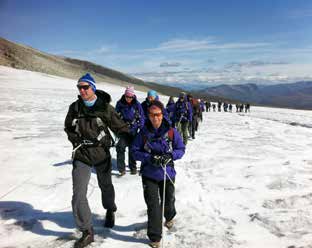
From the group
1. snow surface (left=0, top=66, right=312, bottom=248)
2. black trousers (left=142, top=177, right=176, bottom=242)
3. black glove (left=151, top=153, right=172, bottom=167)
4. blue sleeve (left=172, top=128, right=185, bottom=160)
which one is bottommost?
snow surface (left=0, top=66, right=312, bottom=248)

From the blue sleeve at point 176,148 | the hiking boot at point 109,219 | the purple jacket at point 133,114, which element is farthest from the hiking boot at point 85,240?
the purple jacket at point 133,114

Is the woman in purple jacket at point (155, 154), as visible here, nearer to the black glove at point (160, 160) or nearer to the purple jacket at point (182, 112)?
the black glove at point (160, 160)

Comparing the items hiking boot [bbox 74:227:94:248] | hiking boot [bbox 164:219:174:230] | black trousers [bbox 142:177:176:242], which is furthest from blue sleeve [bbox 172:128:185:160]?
hiking boot [bbox 74:227:94:248]

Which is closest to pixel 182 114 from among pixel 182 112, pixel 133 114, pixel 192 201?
pixel 182 112

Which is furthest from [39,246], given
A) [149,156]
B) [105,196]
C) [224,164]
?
[224,164]

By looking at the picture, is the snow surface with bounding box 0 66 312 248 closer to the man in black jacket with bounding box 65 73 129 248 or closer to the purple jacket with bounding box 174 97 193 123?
the man in black jacket with bounding box 65 73 129 248

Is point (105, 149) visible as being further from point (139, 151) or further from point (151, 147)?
point (151, 147)

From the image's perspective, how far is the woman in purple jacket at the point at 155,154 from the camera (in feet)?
14.7

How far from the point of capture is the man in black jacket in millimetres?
4473

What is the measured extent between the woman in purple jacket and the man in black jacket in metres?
0.54

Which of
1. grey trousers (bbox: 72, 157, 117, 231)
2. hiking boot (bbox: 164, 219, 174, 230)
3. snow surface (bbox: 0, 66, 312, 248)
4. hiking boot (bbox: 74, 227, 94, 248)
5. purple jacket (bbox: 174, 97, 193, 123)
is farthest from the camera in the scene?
purple jacket (bbox: 174, 97, 193, 123)

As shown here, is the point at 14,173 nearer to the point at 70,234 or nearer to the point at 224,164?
the point at 70,234

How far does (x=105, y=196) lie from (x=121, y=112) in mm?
3062

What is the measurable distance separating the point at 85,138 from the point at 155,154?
1.04 m
